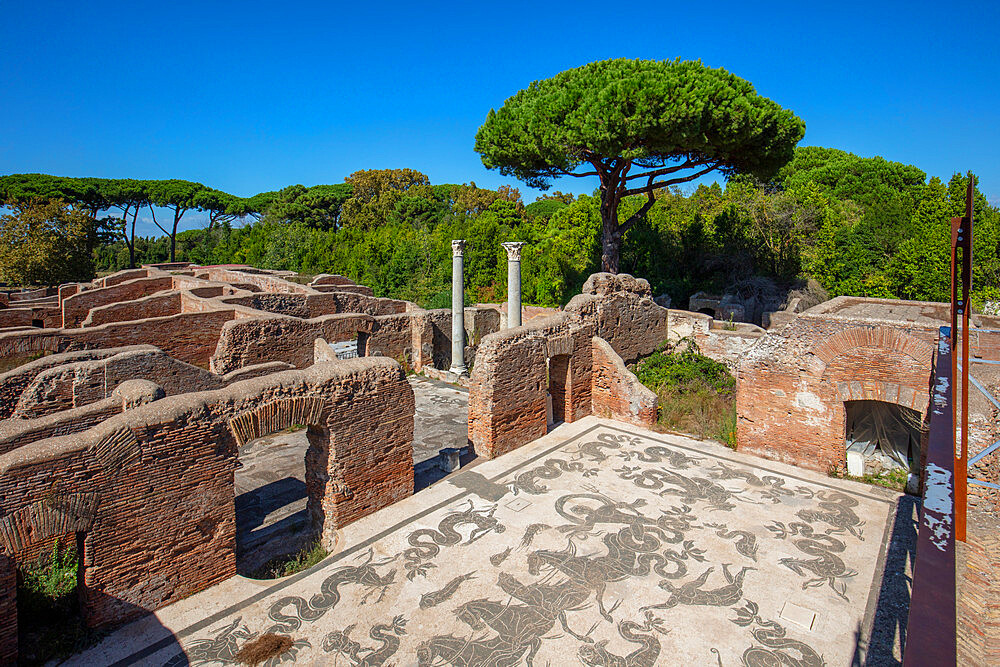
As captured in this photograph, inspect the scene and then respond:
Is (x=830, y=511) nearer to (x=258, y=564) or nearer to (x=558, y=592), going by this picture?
(x=558, y=592)

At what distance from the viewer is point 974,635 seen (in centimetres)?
520

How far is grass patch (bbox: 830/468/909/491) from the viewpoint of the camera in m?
8.04

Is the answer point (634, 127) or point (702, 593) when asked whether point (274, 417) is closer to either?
point (702, 593)

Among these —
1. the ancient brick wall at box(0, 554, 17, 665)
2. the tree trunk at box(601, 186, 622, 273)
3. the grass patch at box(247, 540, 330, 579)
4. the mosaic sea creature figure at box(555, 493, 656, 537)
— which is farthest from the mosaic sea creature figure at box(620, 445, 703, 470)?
the tree trunk at box(601, 186, 622, 273)

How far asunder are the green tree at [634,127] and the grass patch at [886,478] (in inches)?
425

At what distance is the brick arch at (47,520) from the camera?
176 inches

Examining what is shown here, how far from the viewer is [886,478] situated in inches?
326

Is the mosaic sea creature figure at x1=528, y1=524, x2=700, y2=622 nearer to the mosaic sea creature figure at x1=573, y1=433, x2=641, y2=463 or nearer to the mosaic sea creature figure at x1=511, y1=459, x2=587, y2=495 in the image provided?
the mosaic sea creature figure at x1=511, y1=459, x2=587, y2=495

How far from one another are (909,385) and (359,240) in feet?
118

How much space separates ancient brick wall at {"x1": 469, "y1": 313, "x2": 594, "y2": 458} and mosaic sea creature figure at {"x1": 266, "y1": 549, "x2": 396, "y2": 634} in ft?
10.5

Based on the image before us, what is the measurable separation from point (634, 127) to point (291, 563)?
1439cm

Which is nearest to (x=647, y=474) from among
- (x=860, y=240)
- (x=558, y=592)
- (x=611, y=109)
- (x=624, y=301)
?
(x=558, y=592)

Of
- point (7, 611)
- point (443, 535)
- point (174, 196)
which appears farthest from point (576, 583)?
point (174, 196)

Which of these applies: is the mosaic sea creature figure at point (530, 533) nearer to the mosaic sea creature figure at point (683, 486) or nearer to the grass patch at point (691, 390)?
the mosaic sea creature figure at point (683, 486)
